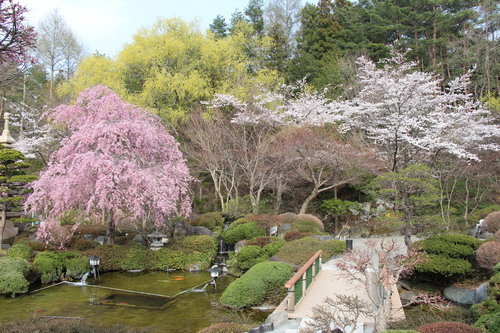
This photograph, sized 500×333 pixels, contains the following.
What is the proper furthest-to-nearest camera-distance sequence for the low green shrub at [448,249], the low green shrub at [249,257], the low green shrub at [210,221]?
the low green shrub at [210,221]
the low green shrub at [249,257]
the low green shrub at [448,249]

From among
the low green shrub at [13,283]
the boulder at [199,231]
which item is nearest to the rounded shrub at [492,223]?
the boulder at [199,231]

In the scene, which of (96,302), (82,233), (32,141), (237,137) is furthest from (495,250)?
(32,141)

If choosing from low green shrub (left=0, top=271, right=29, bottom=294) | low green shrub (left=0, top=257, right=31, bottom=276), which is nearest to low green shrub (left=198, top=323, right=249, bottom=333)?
low green shrub (left=0, top=271, right=29, bottom=294)

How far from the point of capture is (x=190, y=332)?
732 cm

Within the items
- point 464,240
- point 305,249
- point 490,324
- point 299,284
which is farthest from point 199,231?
point 490,324

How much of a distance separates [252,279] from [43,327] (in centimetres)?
443

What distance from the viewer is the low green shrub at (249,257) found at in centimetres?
1171

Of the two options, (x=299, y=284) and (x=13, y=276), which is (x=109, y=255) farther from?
(x=299, y=284)

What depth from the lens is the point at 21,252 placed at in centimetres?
1140

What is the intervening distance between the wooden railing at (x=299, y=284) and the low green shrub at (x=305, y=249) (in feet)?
4.48

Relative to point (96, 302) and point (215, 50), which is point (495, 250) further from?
point (215, 50)

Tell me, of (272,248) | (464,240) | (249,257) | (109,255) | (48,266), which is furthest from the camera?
(109,255)

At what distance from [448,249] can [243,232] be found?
707 cm

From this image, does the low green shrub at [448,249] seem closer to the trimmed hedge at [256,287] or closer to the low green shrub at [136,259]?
the trimmed hedge at [256,287]
